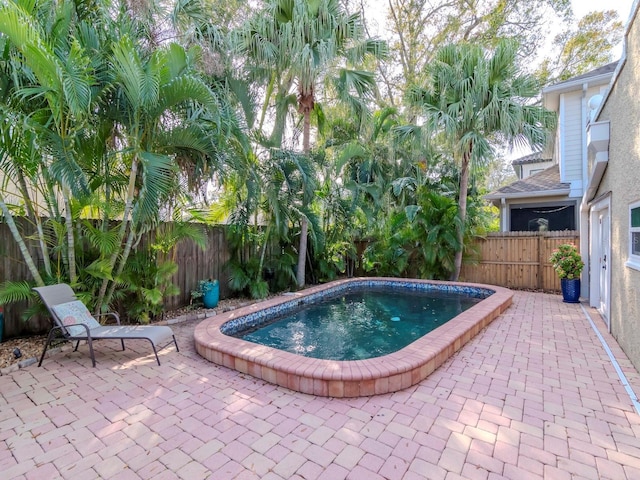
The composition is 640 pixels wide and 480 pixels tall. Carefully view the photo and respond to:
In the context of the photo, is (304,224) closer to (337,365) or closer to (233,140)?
(233,140)

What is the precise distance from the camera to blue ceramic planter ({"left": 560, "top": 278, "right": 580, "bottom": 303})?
7379mm

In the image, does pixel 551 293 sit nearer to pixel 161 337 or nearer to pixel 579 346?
pixel 579 346

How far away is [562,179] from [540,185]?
3.55 ft

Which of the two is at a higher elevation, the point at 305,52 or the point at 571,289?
the point at 305,52

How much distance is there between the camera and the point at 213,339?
4.32 m

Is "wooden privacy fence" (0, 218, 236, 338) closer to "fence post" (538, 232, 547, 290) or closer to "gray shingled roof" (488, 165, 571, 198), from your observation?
"fence post" (538, 232, 547, 290)

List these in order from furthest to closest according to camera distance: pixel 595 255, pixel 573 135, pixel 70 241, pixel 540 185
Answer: pixel 540 185 < pixel 573 135 < pixel 595 255 < pixel 70 241

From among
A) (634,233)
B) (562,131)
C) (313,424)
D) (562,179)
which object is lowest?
(313,424)

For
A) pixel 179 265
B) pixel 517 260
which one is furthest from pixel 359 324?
pixel 517 260

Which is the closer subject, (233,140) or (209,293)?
(233,140)

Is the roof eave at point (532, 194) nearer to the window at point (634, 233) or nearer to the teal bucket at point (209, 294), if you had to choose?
the window at point (634, 233)

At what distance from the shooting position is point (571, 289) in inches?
292

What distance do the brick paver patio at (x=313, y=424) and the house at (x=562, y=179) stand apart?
729 cm

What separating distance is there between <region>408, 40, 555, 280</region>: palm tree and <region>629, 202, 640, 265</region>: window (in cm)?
460
